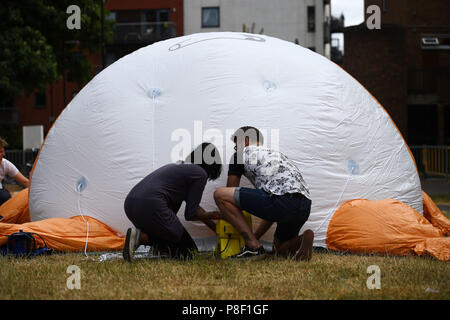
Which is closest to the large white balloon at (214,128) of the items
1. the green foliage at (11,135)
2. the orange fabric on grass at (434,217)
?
the orange fabric on grass at (434,217)

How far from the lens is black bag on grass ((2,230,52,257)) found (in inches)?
224

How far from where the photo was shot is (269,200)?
5219 millimetres

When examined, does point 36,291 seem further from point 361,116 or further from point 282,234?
point 361,116

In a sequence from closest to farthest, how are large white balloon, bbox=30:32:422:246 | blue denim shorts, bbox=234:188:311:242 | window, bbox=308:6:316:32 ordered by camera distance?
blue denim shorts, bbox=234:188:311:242
large white balloon, bbox=30:32:422:246
window, bbox=308:6:316:32

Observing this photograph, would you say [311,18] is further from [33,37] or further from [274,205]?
[274,205]

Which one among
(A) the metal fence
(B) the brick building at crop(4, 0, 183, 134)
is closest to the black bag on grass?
(A) the metal fence

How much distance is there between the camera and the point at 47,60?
1967 centimetres

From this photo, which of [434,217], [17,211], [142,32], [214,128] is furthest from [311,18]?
[214,128]

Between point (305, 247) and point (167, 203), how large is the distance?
1315 mm

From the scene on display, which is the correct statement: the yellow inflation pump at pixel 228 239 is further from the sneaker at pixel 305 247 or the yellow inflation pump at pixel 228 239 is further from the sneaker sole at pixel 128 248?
the sneaker sole at pixel 128 248

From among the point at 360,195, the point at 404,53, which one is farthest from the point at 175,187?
the point at 404,53

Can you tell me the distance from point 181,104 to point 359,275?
8.96 feet

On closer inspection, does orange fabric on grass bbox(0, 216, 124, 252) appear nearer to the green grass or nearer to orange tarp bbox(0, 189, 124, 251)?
orange tarp bbox(0, 189, 124, 251)
